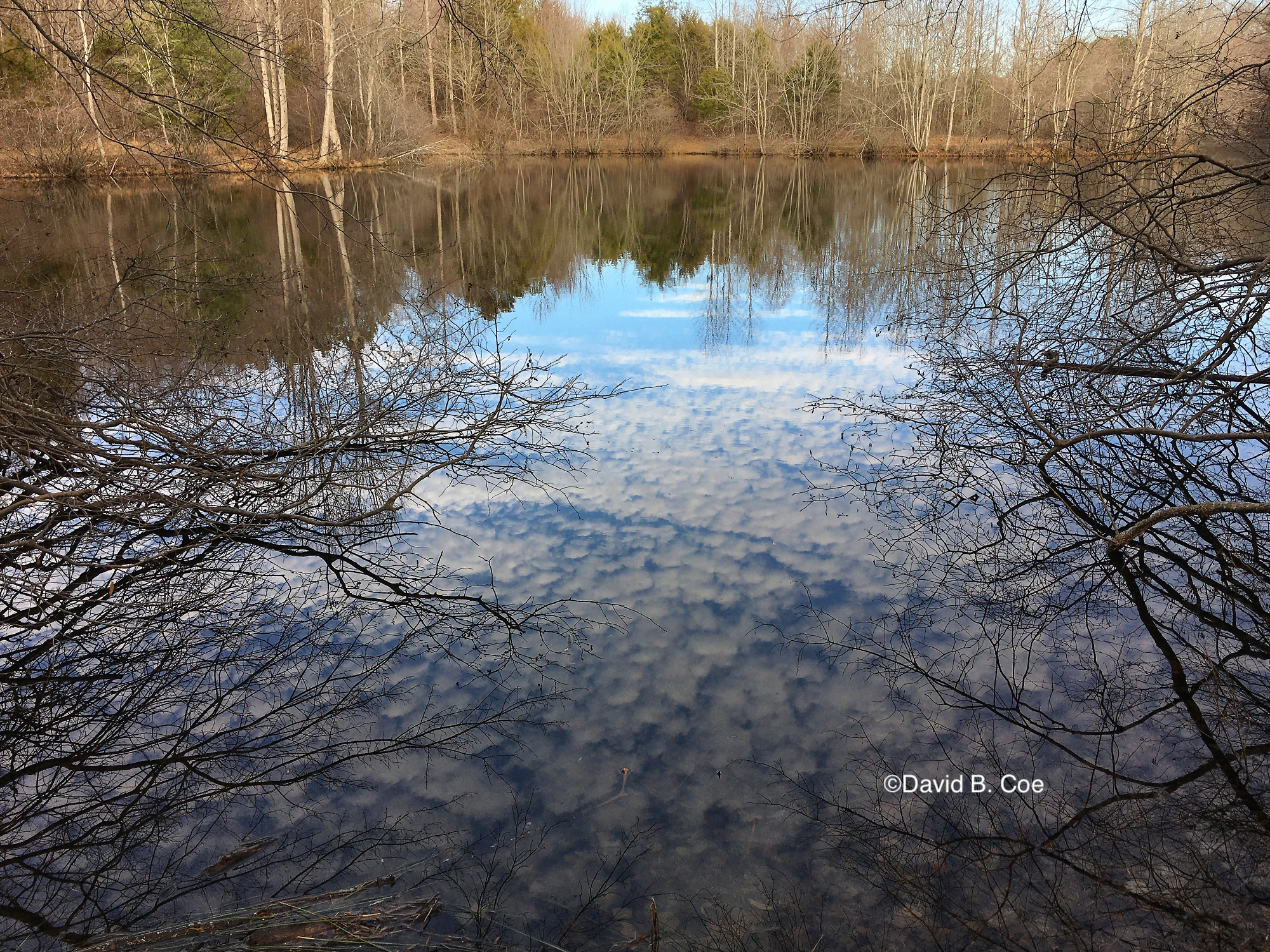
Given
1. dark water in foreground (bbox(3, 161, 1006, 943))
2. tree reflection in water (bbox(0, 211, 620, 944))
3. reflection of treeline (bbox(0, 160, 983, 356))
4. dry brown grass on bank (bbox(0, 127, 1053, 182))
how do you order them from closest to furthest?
tree reflection in water (bbox(0, 211, 620, 944)) → dark water in foreground (bbox(3, 161, 1006, 943)) → reflection of treeline (bbox(0, 160, 983, 356)) → dry brown grass on bank (bbox(0, 127, 1053, 182))

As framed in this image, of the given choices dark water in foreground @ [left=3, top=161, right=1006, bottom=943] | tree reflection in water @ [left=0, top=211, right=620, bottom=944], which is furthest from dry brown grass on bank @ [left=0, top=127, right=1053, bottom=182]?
tree reflection in water @ [left=0, top=211, right=620, bottom=944]

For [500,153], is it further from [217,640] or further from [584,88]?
[217,640]

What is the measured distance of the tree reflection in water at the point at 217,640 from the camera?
2613mm

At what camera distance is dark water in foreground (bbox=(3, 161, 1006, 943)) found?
275cm

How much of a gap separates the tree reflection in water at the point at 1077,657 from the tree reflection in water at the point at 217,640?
1460 mm

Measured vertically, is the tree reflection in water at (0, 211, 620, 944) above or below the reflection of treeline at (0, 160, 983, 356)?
below

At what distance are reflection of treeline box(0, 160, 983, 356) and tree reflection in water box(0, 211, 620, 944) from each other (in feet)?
3.71

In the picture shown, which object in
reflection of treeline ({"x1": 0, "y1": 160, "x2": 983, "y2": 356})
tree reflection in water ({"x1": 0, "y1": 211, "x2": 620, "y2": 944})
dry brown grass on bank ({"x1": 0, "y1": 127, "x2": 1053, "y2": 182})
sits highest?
dry brown grass on bank ({"x1": 0, "y1": 127, "x2": 1053, "y2": 182})

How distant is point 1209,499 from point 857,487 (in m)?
1.92

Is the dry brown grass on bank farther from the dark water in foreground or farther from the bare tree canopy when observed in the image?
the bare tree canopy

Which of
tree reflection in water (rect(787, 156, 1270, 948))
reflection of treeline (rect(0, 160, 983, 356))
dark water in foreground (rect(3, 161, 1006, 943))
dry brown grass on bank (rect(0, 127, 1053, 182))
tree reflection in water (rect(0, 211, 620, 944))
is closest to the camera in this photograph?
tree reflection in water (rect(787, 156, 1270, 948))

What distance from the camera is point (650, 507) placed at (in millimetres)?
5090

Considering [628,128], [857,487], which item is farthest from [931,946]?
[628,128]

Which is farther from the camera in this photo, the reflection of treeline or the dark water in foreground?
the reflection of treeline
